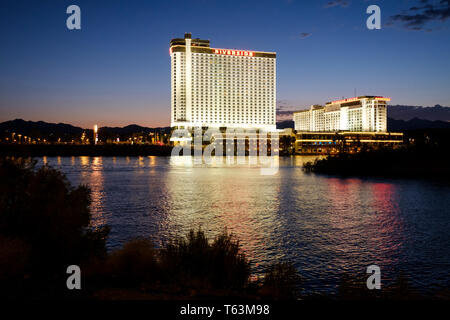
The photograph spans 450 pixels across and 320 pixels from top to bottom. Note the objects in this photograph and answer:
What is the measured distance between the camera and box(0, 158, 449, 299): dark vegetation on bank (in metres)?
6.72

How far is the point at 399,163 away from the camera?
53.7 m

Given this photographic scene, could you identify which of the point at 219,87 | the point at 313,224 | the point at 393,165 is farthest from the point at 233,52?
the point at 313,224

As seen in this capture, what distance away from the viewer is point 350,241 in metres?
14.5

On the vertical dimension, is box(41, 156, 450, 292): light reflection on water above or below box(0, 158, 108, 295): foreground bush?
below

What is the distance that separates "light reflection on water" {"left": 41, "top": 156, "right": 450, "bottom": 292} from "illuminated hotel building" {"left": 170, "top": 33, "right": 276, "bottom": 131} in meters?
154

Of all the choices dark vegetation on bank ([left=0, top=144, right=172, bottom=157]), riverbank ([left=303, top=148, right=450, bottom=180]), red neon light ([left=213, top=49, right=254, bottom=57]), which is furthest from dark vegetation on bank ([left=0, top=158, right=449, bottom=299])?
red neon light ([left=213, top=49, right=254, bottom=57])

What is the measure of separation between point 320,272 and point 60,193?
24.0 ft

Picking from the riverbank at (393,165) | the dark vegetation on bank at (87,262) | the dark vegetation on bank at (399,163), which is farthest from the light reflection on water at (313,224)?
the dark vegetation on bank at (399,163)

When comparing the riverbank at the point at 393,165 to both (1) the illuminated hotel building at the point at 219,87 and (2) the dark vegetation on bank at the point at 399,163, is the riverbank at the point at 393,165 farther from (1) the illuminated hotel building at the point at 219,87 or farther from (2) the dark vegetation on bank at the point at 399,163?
(1) the illuminated hotel building at the point at 219,87

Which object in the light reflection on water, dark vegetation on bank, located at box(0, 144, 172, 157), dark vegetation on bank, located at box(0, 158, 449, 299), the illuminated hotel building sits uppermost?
the illuminated hotel building

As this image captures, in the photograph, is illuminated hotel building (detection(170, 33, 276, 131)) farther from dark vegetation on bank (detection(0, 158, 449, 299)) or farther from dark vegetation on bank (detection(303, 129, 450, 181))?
dark vegetation on bank (detection(0, 158, 449, 299))

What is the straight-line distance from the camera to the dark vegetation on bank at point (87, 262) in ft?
22.1

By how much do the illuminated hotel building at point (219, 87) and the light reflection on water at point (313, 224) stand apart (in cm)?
15384
